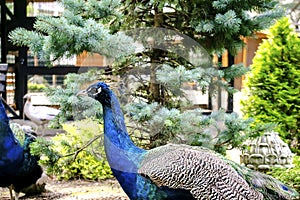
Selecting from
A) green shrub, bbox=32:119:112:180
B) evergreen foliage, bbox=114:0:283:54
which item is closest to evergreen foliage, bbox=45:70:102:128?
green shrub, bbox=32:119:112:180

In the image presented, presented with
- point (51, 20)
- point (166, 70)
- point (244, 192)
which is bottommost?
point (244, 192)

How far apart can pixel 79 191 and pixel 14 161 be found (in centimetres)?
139

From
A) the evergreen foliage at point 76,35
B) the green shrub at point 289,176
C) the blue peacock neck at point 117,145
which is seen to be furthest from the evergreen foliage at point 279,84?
the blue peacock neck at point 117,145

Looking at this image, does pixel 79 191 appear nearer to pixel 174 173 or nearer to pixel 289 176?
pixel 289 176

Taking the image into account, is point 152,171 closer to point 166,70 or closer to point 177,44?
point 166,70

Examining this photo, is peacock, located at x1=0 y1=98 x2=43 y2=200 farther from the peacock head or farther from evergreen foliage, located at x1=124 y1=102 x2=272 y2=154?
the peacock head

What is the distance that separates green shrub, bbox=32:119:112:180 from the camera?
13.7ft

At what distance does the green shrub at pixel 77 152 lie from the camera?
4176 millimetres

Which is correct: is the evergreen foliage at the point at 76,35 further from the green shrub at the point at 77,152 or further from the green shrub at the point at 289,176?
the green shrub at the point at 289,176

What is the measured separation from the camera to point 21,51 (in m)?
9.43

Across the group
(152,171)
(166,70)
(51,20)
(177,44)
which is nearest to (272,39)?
(177,44)

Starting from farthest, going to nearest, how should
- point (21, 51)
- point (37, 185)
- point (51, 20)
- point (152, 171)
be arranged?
point (21, 51), point (37, 185), point (51, 20), point (152, 171)

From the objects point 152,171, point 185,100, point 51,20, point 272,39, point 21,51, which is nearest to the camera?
point 152,171

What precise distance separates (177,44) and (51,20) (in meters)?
1.27
